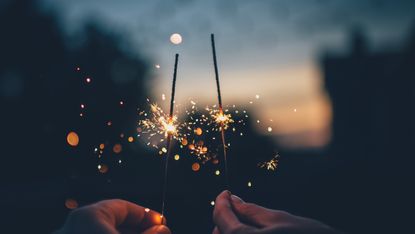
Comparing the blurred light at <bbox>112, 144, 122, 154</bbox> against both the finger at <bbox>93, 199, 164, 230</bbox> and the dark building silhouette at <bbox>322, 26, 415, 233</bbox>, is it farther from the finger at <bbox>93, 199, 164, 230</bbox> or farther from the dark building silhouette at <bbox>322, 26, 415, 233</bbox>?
the finger at <bbox>93, 199, 164, 230</bbox>

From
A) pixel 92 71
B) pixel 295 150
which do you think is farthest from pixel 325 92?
pixel 92 71

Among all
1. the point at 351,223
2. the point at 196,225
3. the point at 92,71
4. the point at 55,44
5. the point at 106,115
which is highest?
the point at 55,44

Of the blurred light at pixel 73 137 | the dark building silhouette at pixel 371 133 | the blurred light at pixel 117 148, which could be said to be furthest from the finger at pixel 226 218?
the blurred light at pixel 73 137

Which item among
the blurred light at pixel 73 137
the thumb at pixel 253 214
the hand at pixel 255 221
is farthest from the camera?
the blurred light at pixel 73 137

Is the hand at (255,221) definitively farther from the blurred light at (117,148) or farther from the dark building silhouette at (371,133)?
the blurred light at (117,148)

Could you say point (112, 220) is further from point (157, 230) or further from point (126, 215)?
point (157, 230)

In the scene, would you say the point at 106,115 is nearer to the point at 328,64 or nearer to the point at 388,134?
the point at 388,134
